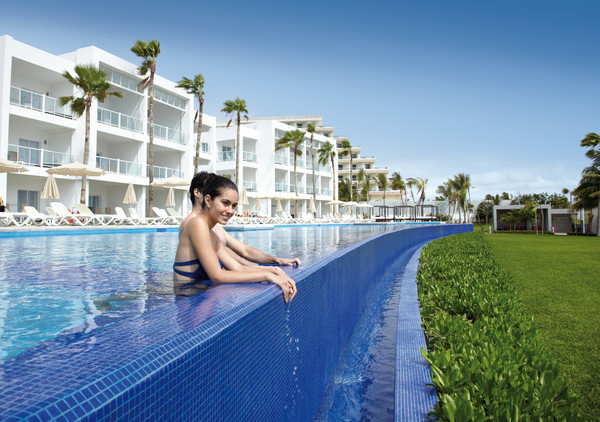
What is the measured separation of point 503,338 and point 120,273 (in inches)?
157

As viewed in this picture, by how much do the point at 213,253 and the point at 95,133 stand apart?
2262cm

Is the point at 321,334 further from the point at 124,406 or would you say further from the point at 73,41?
the point at 73,41

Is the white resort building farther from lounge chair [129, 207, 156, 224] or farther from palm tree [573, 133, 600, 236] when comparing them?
palm tree [573, 133, 600, 236]

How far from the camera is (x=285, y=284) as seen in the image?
2553 mm

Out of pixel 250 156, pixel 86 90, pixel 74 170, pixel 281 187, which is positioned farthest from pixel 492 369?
pixel 281 187

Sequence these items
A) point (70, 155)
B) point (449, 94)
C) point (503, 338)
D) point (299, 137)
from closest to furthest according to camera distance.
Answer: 1. point (503, 338)
2. point (70, 155)
3. point (449, 94)
4. point (299, 137)

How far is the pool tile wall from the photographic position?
988 millimetres

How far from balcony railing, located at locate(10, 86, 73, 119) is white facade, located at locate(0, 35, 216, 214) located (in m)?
0.04

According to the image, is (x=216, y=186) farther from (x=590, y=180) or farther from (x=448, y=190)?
(x=448, y=190)

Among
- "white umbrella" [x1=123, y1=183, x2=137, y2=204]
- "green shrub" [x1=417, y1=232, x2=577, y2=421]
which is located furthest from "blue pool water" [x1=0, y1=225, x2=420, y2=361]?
"white umbrella" [x1=123, y1=183, x2=137, y2=204]

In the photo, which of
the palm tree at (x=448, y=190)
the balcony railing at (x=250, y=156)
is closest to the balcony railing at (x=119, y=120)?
the balcony railing at (x=250, y=156)

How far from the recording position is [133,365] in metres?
1.14

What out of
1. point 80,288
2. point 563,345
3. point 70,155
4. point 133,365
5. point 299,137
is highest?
point 299,137

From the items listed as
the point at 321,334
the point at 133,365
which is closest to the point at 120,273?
the point at 321,334
